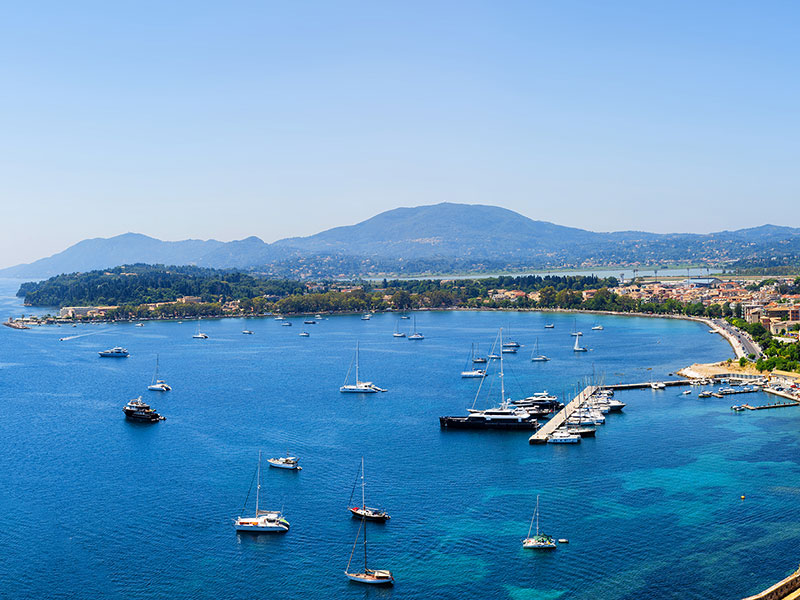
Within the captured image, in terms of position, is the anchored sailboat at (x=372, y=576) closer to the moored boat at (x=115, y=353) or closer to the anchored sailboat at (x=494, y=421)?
the anchored sailboat at (x=494, y=421)

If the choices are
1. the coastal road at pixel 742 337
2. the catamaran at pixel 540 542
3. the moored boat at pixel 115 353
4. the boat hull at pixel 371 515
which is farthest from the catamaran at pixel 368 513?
the moored boat at pixel 115 353

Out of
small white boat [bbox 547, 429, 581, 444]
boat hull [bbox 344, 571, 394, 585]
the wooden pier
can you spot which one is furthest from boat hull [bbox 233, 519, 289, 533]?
small white boat [bbox 547, 429, 581, 444]

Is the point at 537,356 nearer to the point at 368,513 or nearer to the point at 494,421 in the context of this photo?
the point at 494,421

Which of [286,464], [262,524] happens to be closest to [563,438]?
[286,464]

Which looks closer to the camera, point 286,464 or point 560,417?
point 286,464

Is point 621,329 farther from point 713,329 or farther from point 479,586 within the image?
point 479,586

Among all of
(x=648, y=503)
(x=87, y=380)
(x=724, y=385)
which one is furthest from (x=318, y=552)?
(x=87, y=380)
